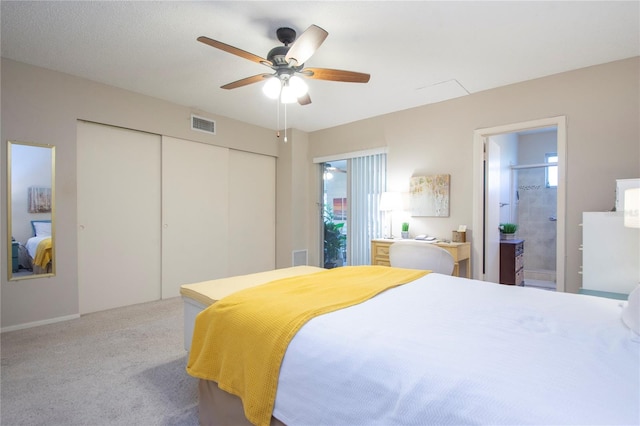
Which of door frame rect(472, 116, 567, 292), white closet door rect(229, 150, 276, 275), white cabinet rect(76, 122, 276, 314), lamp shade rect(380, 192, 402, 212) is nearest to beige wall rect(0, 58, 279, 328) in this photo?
white cabinet rect(76, 122, 276, 314)

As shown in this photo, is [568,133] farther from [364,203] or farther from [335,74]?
[364,203]

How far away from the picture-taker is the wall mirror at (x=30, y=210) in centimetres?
278

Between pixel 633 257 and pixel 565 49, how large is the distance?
1.72 metres

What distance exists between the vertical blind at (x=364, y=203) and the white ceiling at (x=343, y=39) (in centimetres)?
131

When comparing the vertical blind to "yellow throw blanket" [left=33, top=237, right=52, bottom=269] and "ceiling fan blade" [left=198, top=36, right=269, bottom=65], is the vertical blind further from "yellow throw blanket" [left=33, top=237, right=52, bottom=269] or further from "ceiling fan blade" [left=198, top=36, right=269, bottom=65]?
"yellow throw blanket" [left=33, top=237, right=52, bottom=269]

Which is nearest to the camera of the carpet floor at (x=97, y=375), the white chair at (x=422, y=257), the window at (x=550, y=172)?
the carpet floor at (x=97, y=375)

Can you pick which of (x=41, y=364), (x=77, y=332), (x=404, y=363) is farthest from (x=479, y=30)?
(x=77, y=332)

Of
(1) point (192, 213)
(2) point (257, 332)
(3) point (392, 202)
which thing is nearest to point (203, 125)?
(1) point (192, 213)

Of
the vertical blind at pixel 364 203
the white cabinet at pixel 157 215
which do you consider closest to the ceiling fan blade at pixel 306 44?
the white cabinet at pixel 157 215

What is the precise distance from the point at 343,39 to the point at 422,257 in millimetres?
1871

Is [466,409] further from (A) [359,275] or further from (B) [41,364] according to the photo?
(B) [41,364]

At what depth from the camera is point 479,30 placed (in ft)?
7.48

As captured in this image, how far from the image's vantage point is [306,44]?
6.16 ft

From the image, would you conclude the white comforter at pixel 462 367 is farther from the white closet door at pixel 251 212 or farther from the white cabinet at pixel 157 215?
the white closet door at pixel 251 212
